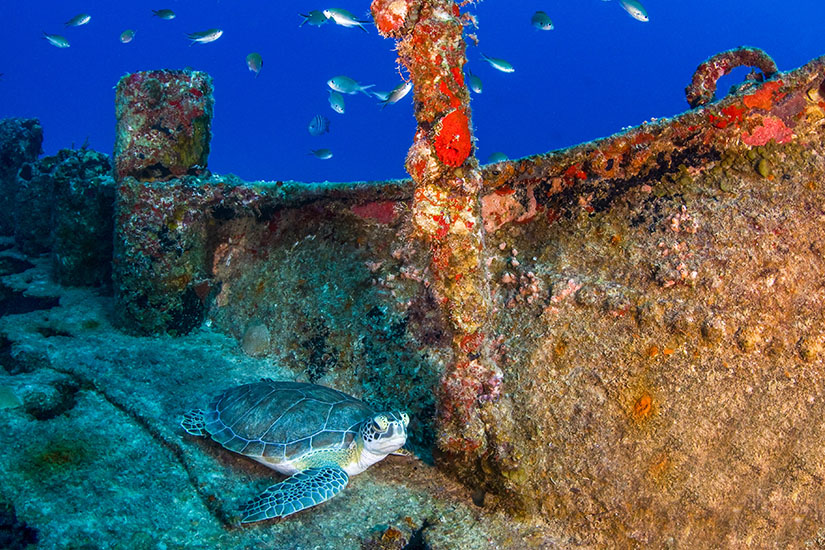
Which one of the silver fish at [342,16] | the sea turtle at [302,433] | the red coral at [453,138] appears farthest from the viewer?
the silver fish at [342,16]

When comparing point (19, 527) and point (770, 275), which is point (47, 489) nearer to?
point (19, 527)

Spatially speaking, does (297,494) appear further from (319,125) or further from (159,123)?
(319,125)

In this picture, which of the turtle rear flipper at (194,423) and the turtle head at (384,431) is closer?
the turtle head at (384,431)

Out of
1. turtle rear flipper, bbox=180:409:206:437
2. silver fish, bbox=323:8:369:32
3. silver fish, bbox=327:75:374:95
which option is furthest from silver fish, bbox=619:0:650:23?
turtle rear flipper, bbox=180:409:206:437

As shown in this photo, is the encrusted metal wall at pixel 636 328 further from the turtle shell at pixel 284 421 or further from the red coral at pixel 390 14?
the red coral at pixel 390 14

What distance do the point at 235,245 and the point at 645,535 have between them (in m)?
4.38

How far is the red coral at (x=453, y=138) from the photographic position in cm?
241

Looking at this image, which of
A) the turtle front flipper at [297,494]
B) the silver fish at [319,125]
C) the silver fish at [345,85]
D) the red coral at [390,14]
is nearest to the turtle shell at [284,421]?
the turtle front flipper at [297,494]

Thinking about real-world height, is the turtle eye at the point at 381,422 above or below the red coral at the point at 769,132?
below

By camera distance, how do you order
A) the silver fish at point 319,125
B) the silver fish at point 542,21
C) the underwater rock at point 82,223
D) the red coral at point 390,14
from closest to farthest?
the red coral at point 390,14 < the underwater rock at point 82,223 < the silver fish at point 542,21 < the silver fish at point 319,125

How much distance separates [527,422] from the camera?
9.06 feet

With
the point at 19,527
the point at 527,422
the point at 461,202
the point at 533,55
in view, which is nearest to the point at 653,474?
the point at 527,422

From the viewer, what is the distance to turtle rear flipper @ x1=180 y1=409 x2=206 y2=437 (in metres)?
3.13

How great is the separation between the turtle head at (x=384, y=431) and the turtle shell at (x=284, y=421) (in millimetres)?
196
